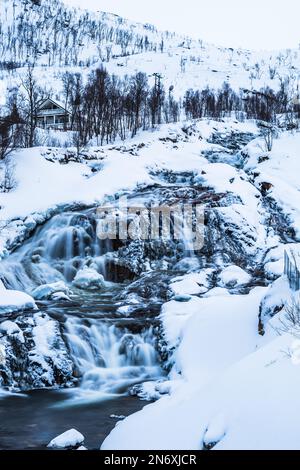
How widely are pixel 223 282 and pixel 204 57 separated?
82953 millimetres

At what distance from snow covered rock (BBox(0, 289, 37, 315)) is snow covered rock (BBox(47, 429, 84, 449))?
506 centimetres

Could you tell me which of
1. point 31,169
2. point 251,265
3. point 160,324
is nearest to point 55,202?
point 31,169

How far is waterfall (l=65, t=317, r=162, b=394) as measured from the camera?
9438 mm

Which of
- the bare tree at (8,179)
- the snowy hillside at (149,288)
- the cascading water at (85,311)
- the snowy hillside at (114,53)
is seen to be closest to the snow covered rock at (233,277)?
the snowy hillside at (149,288)

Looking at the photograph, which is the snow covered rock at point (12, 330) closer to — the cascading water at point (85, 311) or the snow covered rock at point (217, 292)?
the cascading water at point (85, 311)

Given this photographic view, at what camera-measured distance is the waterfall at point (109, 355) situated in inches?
372

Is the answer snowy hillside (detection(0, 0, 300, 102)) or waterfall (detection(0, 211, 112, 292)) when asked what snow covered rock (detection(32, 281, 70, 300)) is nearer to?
waterfall (detection(0, 211, 112, 292))

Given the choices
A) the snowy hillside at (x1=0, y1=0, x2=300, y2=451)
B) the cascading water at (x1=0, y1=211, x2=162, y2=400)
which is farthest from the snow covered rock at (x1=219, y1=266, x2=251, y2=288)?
the cascading water at (x1=0, y1=211, x2=162, y2=400)

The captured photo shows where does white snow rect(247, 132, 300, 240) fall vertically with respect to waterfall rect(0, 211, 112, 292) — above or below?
above

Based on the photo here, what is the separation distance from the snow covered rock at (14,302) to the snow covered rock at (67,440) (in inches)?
199

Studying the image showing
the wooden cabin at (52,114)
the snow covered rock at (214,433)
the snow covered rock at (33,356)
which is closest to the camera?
the snow covered rock at (214,433)

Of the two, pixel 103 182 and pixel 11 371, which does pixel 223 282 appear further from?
pixel 103 182

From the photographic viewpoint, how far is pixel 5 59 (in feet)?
295

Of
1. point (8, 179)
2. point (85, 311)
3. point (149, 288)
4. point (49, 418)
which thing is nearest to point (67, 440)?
point (49, 418)
